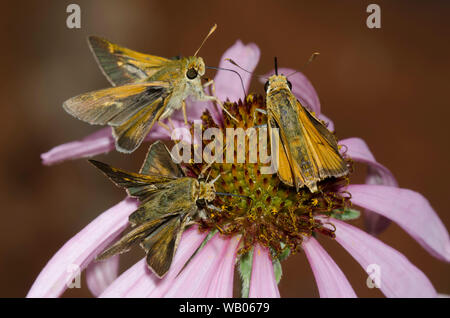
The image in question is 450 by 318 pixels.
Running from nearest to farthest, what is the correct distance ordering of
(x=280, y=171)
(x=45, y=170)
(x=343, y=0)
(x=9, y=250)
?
(x=280, y=171) → (x=9, y=250) → (x=45, y=170) → (x=343, y=0)

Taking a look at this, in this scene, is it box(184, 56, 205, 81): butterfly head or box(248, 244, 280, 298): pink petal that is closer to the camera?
box(248, 244, 280, 298): pink petal

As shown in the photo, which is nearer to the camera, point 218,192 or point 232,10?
point 218,192

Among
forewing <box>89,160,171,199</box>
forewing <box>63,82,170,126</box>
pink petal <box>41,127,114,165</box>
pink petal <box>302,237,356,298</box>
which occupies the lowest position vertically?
pink petal <box>302,237,356,298</box>

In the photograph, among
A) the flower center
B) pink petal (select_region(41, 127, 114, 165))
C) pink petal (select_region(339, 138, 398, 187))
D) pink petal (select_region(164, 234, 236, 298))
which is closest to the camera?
pink petal (select_region(164, 234, 236, 298))

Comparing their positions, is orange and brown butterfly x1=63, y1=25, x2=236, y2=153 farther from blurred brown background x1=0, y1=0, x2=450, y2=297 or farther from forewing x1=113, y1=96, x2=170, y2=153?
blurred brown background x1=0, y1=0, x2=450, y2=297

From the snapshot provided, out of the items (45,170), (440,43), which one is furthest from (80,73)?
(440,43)

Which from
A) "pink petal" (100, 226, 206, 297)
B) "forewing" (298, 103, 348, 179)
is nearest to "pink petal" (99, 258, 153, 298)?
"pink petal" (100, 226, 206, 297)

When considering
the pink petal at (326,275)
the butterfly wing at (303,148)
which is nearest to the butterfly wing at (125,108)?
the butterfly wing at (303,148)

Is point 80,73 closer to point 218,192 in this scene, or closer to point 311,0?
point 311,0
